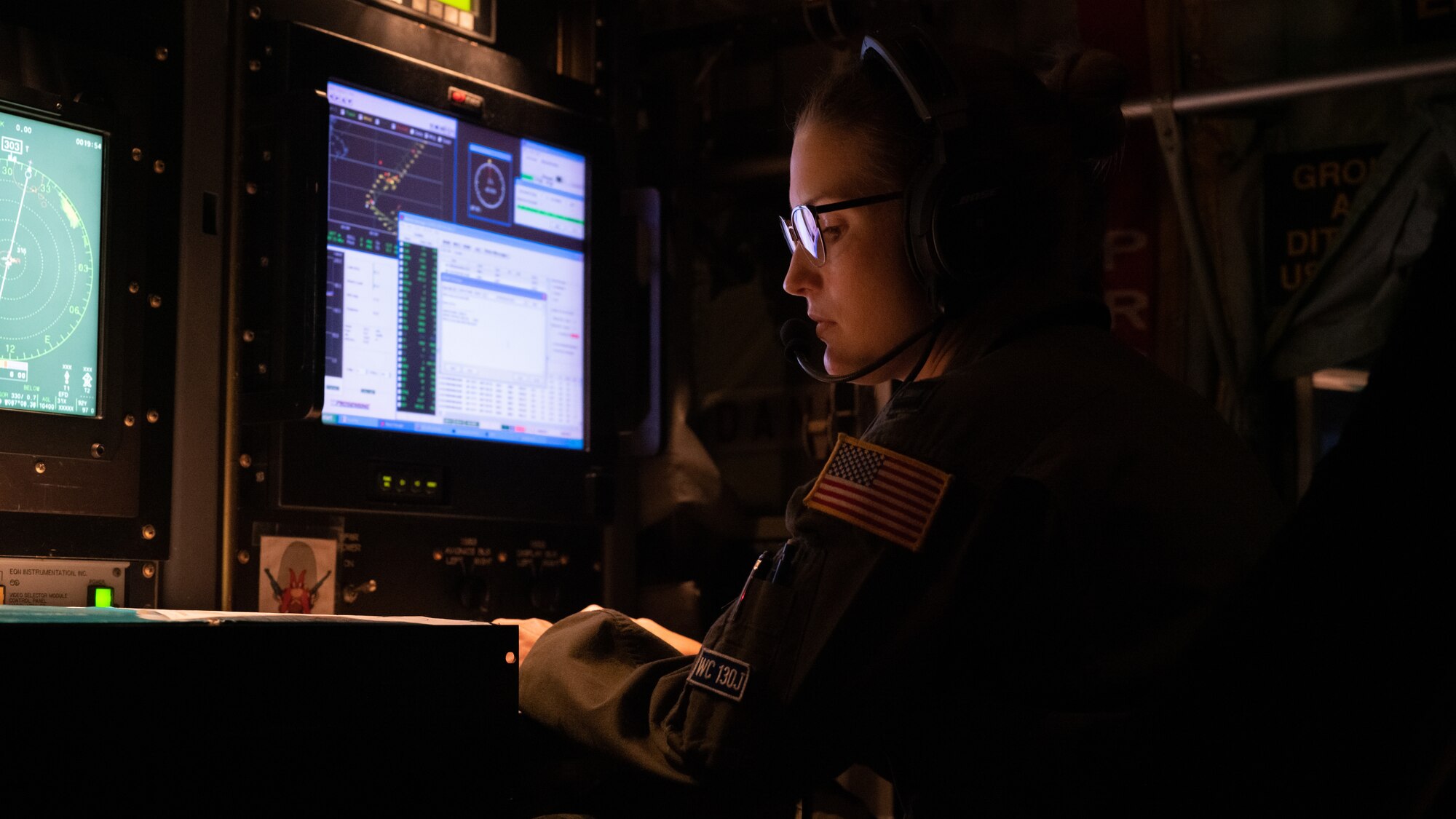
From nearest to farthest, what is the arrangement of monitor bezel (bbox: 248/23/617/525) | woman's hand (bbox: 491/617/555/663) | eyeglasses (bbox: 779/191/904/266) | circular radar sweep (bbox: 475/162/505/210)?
1. eyeglasses (bbox: 779/191/904/266)
2. woman's hand (bbox: 491/617/555/663)
3. monitor bezel (bbox: 248/23/617/525)
4. circular radar sweep (bbox: 475/162/505/210)

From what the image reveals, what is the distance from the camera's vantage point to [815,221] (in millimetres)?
1250

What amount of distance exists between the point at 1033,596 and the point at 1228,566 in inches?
5.8

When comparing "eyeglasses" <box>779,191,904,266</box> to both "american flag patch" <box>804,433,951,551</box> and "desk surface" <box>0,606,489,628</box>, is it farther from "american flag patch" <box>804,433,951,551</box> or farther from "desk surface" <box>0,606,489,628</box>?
"desk surface" <box>0,606,489,628</box>

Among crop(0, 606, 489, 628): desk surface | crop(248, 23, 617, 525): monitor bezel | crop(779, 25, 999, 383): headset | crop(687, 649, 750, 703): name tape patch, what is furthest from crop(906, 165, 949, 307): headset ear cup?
crop(248, 23, 617, 525): monitor bezel

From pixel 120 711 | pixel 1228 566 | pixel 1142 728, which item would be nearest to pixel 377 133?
pixel 120 711

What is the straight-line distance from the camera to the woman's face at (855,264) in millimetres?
1216

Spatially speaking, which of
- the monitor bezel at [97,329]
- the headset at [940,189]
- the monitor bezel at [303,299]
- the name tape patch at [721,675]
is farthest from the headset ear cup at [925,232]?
the monitor bezel at [97,329]

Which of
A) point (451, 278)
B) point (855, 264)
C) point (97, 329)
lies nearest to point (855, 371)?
point (855, 264)

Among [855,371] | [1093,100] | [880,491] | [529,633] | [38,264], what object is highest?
[1093,100]

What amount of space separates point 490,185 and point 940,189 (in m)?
0.84

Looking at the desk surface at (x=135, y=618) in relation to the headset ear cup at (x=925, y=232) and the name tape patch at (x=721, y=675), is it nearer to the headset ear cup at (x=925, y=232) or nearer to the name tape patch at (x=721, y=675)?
the name tape patch at (x=721, y=675)

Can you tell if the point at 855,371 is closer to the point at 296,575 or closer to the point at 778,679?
the point at 778,679

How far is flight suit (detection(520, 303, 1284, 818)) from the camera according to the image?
92 centimetres

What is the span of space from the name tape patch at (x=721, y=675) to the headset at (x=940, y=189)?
0.36 metres
